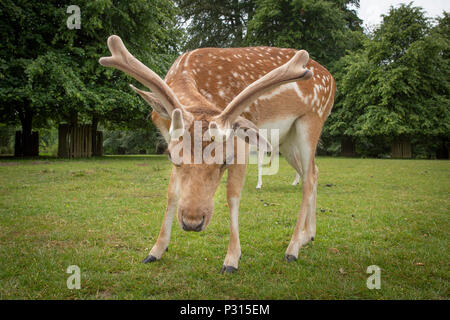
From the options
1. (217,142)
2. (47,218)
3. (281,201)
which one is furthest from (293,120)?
(47,218)

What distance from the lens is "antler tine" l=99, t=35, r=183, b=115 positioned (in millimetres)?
2775

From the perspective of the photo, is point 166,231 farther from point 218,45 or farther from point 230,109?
point 218,45

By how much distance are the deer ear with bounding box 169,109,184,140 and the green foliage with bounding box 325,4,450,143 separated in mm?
26621

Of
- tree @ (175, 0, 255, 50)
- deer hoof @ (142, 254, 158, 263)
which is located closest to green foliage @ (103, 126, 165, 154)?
tree @ (175, 0, 255, 50)

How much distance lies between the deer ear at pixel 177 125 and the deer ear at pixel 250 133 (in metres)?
0.53

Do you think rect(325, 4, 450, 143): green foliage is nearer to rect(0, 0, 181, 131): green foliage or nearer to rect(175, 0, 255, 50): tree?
rect(175, 0, 255, 50): tree

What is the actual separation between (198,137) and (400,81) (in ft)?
93.0

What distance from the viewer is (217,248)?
4.02m

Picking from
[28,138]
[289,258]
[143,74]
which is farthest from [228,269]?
[28,138]

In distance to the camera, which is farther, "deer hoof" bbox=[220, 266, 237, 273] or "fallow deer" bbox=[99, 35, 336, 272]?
"deer hoof" bbox=[220, 266, 237, 273]

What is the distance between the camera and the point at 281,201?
707cm
